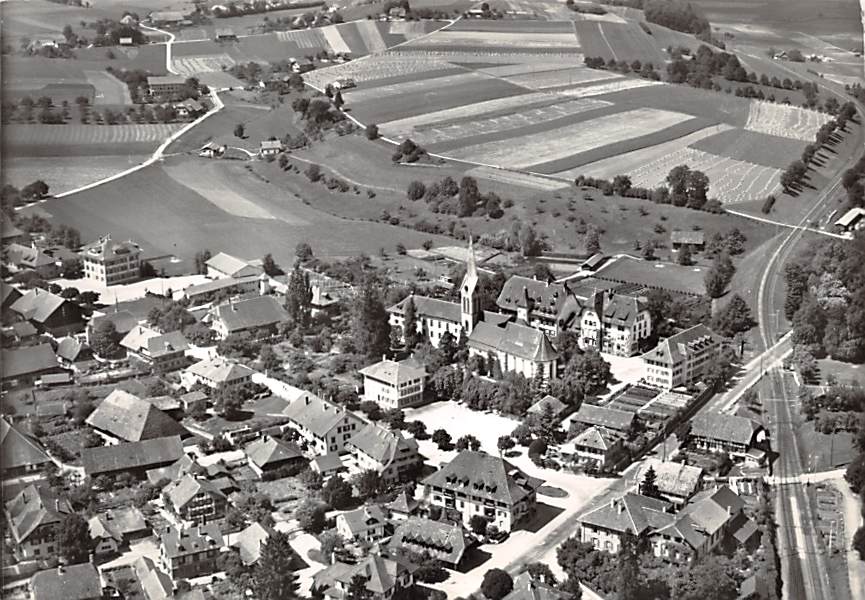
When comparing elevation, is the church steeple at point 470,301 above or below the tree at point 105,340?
above

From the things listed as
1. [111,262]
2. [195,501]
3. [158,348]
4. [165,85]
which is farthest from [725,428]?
[165,85]

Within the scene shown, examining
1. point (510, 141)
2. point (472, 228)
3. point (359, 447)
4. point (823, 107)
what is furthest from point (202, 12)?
point (359, 447)

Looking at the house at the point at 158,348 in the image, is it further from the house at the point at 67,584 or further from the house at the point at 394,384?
the house at the point at 67,584

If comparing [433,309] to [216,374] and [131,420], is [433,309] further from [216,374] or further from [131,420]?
[131,420]

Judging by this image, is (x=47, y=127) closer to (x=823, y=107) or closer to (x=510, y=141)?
(x=510, y=141)

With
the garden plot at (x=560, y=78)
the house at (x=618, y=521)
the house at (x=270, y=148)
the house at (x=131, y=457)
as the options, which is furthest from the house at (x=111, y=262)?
the garden plot at (x=560, y=78)
